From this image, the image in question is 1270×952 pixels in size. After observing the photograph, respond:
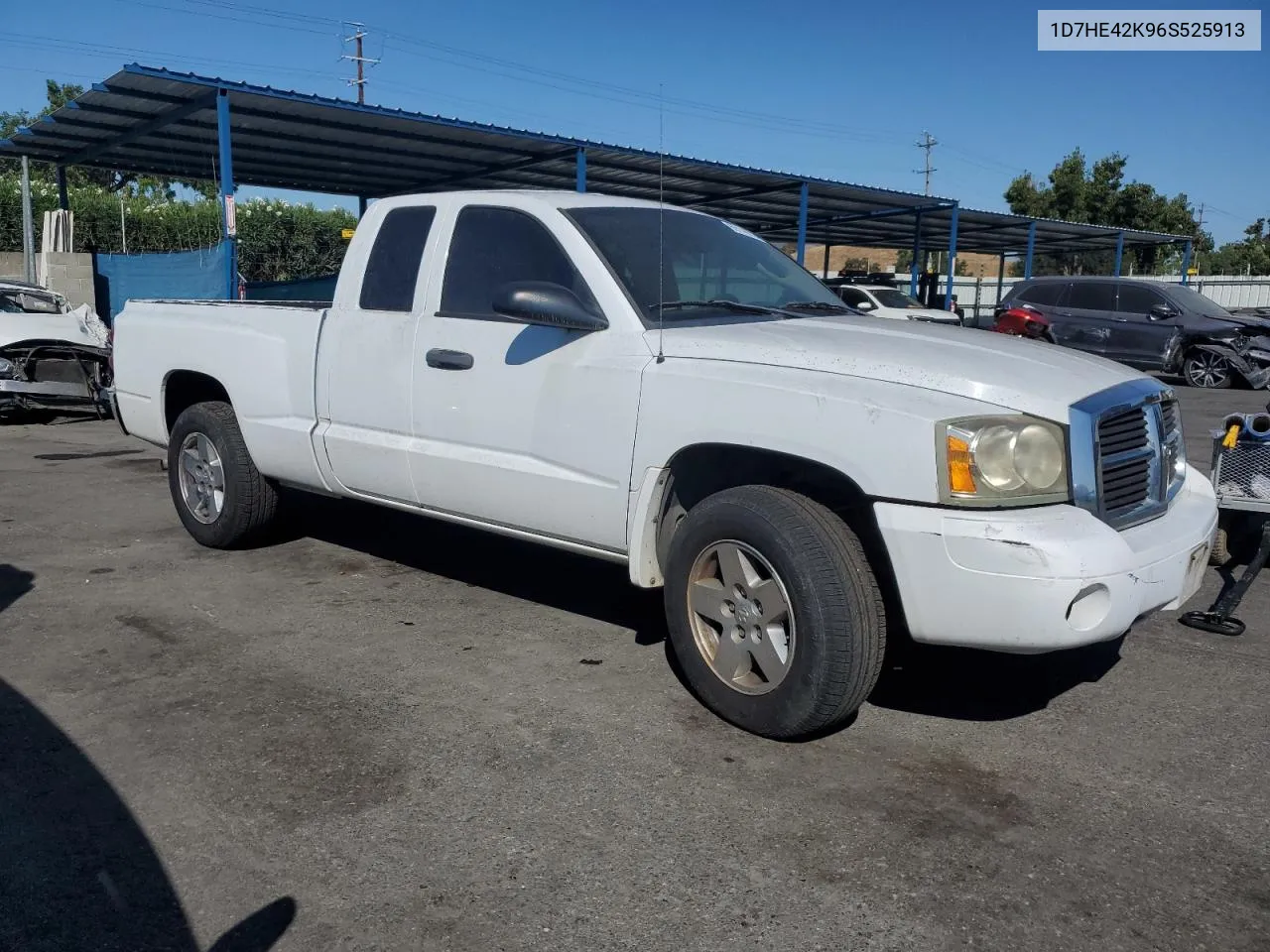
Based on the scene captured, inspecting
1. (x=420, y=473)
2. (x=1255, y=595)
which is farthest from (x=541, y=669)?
(x=1255, y=595)

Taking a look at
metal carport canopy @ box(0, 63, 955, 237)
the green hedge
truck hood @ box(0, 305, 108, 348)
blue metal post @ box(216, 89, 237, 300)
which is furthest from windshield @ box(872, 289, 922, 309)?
truck hood @ box(0, 305, 108, 348)

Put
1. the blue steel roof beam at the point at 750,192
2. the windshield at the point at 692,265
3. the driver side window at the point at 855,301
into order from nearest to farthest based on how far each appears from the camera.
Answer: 1. the windshield at the point at 692,265
2. the driver side window at the point at 855,301
3. the blue steel roof beam at the point at 750,192

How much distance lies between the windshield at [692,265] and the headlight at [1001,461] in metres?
1.33

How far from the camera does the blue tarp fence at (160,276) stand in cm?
1466

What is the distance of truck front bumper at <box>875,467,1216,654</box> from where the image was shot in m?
3.12

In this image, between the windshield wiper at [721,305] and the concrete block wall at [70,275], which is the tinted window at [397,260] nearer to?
the windshield wiper at [721,305]

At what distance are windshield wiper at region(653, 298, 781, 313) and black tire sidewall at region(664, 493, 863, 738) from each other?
88cm

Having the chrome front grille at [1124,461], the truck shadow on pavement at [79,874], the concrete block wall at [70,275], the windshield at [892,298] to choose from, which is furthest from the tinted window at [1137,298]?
the truck shadow on pavement at [79,874]

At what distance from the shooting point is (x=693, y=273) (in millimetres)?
4668

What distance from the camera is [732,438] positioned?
3609 mm

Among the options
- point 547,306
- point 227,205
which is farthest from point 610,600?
point 227,205

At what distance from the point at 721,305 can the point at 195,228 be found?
26.2 m

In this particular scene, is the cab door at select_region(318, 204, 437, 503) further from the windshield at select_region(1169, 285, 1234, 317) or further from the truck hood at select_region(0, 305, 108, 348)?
the windshield at select_region(1169, 285, 1234, 317)

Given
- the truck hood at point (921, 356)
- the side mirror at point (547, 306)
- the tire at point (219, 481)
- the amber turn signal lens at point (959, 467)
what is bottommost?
the tire at point (219, 481)
